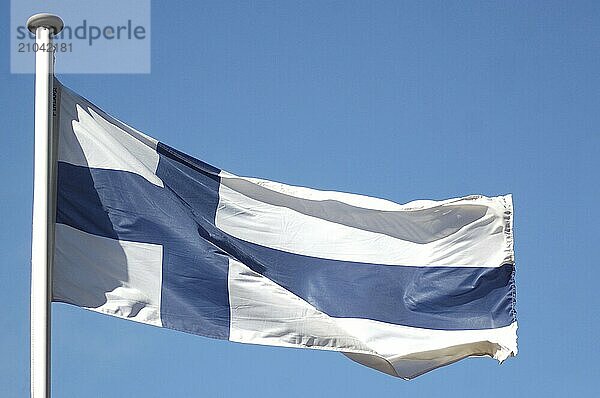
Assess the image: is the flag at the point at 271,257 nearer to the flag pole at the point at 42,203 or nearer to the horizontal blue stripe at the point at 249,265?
the horizontal blue stripe at the point at 249,265

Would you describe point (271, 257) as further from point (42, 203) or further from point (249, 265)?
point (42, 203)

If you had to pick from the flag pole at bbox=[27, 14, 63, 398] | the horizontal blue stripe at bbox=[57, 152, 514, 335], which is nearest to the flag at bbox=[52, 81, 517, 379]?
the horizontal blue stripe at bbox=[57, 152, 514, 335]

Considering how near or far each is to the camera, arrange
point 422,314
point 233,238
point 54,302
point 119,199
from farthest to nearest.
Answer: point 422,314, point 233,238, point 119,199, point 54,302

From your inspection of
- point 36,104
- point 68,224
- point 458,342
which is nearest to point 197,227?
point 68,224

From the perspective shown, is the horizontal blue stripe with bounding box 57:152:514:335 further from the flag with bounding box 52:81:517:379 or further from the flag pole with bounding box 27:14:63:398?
the flag pole with bounding box 27:14:63:398

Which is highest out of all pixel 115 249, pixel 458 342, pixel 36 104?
pixel 36 104

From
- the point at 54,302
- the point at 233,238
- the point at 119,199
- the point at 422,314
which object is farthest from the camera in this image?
the point at 422,314

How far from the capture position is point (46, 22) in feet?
34.6

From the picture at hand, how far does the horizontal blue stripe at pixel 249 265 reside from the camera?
11.1 metres

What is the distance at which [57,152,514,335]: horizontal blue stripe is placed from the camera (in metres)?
11.1

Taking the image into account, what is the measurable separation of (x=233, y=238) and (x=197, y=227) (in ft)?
1.65

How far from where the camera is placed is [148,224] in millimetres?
11320

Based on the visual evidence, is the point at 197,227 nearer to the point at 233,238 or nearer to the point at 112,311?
the point at 233,238

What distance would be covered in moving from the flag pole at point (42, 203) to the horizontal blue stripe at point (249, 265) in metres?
0.65
